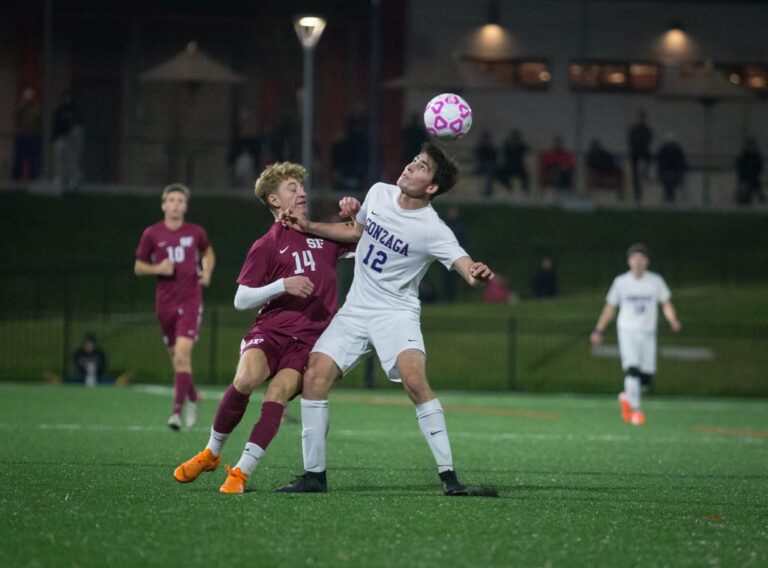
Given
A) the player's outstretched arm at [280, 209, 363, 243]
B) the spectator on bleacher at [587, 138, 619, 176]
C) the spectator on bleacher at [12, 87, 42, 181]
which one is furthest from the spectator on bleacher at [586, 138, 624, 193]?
the player's outstretched arm at [280, 209, 363, 243]

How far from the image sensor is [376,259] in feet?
30.9

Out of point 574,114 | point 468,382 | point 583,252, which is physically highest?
point 574,114

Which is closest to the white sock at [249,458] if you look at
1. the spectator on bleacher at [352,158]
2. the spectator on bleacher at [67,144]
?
the spectator on bleacher at [352,158]

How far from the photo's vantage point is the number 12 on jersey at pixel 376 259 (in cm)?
941

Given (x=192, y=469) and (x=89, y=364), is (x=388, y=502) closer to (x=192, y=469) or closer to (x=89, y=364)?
(x=192, y=469)

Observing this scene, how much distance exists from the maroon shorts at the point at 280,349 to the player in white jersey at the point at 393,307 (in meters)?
0.14

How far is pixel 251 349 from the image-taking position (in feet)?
31.3

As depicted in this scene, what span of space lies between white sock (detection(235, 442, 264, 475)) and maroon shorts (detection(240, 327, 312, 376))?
23.7 inches

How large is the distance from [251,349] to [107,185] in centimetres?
2791

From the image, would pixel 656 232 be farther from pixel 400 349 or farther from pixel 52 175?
pixel 400 349

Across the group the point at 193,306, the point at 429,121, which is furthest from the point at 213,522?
the point at 193,306

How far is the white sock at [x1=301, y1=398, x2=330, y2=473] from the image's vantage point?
9.30 metres

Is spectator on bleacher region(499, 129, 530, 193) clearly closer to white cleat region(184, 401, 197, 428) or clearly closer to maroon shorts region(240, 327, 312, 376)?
white cleat region(184, 401, 197, 428)

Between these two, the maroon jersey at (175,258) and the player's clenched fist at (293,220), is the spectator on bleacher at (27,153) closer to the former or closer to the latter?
the maroon jersey at (175,258)
